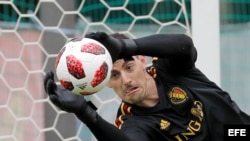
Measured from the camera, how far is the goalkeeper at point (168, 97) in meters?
2.28

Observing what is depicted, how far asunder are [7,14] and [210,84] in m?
0.76

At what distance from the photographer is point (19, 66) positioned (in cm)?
284

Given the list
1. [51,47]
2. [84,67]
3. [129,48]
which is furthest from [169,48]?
[51,47]

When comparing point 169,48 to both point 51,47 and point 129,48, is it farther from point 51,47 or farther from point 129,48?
point 51,47

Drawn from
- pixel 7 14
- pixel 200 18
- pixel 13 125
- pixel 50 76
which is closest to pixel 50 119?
pixel 13 125

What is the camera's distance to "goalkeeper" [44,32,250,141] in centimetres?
228

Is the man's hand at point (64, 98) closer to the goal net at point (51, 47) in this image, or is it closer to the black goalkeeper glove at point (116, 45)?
the black goalkeeper glove at point (116, 45)

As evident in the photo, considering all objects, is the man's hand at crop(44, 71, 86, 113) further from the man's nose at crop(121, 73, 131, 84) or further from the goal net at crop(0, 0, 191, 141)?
the goal net at crop(0, 0, 191, 141)

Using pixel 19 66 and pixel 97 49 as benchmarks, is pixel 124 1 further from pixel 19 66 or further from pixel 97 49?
pixel 97 49

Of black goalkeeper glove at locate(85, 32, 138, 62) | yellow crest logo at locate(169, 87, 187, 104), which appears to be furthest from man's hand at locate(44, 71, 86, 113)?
yellow crest logo at locate(169, 87, 187, 104)

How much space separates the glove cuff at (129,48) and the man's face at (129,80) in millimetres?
87

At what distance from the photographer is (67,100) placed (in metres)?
2.07

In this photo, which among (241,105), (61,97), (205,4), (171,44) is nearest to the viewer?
(61,97)

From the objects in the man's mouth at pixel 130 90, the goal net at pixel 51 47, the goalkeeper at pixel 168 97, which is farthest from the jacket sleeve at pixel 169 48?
the goal net at pixel 51 47
